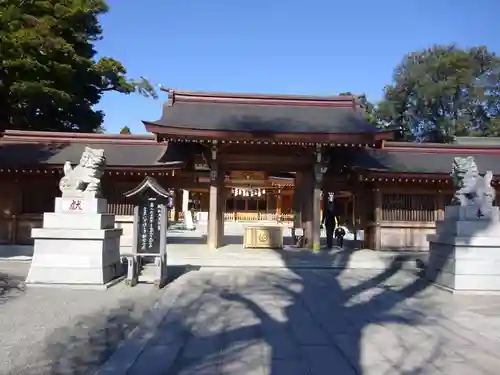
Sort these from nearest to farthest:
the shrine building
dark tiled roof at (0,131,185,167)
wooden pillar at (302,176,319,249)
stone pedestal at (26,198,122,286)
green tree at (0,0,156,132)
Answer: stone pedestal at (26,198,122,286), the shrine building, dark tiled roof at (0,131,185,167), wooden pillar at (302,176,319,249), green tree at (0,0,156,132)

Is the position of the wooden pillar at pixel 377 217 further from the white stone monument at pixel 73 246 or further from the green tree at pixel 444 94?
the green tree at pixel 444 94

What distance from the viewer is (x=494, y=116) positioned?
4731 cm

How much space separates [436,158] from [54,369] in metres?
17.4

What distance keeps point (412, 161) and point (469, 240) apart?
9.19 meters

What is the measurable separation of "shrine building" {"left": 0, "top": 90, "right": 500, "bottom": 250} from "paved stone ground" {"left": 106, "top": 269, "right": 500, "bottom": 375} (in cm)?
604

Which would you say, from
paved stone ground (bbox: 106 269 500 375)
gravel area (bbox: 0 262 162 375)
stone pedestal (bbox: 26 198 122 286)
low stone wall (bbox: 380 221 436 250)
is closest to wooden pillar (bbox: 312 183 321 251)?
low stone wall (bbox: 380 221 436 250)

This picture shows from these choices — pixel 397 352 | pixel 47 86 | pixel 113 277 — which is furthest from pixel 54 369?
pixel 47 86

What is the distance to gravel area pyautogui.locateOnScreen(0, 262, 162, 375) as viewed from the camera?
16.3 ft

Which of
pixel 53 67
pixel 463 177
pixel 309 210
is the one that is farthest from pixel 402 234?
pixel 53 67

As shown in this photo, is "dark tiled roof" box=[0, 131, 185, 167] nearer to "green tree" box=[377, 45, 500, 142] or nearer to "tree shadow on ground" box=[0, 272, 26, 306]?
"tree shadow on ground" box=[0, 272, 26, 306]

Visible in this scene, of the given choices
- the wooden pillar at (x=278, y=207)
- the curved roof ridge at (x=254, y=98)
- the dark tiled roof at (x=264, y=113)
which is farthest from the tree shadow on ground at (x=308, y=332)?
the wooden pillar at (x=278, y=207)

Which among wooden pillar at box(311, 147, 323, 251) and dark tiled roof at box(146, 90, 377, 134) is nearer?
wooden pillar at box(311, 147, 323, 251)

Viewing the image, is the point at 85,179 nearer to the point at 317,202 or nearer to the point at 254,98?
the point at 317,202

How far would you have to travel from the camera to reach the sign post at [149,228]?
32.2 ft
